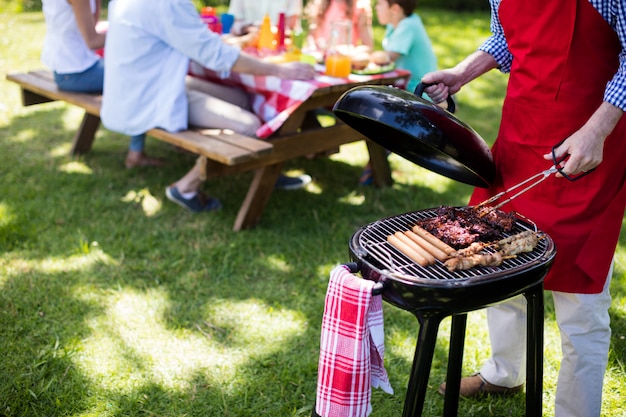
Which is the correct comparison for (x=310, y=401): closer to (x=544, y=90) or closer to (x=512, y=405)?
(x=512, y=405)

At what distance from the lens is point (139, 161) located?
539 centimetres

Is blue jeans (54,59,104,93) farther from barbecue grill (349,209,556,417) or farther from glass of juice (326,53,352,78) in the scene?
barbecue grill (349,209,556,417)

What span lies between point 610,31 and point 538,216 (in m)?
0.66

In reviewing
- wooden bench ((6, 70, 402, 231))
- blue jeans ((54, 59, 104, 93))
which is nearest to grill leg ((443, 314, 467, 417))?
wooden bench ((6, 70, 402, 231))

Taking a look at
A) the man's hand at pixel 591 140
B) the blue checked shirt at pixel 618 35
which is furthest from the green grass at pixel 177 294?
the blue checked shirt at pixel 618 35

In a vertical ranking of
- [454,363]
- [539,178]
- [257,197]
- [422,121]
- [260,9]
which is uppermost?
[422,121]

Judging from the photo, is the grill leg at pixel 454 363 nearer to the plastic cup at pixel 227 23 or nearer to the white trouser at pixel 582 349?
the white trouser at pixel 582 349

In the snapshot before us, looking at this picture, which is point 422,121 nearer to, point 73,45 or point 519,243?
point 519,243

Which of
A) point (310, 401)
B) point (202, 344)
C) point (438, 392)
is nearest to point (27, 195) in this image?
point (202, 344)

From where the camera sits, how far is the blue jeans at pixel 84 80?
16.5 feet

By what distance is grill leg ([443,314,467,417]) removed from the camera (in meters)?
2.42

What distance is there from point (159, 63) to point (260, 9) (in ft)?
6.59

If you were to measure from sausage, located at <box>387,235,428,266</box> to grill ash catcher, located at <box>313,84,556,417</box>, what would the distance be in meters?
0.02

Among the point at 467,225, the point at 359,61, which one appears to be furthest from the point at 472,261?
the point at 359,61
